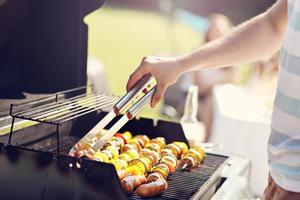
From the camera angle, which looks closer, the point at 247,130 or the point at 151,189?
the point at 151,189

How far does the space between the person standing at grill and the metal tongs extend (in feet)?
0.11

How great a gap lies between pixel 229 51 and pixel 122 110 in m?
0.42

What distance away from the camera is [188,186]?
5.54ft

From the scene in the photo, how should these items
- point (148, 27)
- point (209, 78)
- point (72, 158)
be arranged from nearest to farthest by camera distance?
1. point (72, 158)
2. point (209, 78)
3. point (148, 27)

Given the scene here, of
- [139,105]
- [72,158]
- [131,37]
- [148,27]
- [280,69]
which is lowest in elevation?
[131,37]

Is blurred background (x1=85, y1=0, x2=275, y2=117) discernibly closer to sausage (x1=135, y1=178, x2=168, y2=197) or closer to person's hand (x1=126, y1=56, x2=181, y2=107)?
person's hand (x1=126, y1=56, x2=181, y2=107)

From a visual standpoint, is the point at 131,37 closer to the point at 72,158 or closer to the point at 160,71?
the point at 160,71

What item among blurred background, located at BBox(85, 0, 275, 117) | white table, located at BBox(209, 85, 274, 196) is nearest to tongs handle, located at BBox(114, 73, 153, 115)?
white table, located at BBox(209, 85, 274, 196)

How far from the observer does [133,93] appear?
1.67 m

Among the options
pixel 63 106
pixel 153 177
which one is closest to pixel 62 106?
pixel 63 106

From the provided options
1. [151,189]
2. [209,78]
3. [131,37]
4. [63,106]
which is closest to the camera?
[151,189]

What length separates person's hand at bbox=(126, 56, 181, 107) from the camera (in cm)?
172

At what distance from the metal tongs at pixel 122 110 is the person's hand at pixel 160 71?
0.06ft

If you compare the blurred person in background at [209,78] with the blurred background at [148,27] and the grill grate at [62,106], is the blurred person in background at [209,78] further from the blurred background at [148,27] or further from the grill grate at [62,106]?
the grill grate at [62,106]
